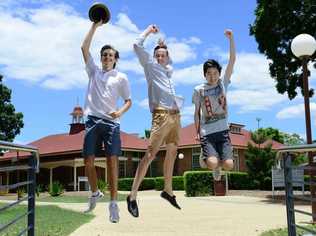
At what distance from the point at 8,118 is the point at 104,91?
38.1 metres

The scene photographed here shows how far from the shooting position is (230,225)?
14094mm

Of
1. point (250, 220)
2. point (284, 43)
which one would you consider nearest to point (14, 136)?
point (284, 43)

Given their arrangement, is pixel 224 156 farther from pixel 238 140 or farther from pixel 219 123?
pixel 238 140

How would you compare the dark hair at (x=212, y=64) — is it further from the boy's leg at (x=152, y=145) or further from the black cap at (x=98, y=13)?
the black cap at (x=98, y=13)

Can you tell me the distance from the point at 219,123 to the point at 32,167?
2.79 metres

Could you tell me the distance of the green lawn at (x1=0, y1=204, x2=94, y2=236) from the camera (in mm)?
13266

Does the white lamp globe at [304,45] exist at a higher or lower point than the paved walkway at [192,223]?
higher

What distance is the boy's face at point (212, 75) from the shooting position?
7.42m

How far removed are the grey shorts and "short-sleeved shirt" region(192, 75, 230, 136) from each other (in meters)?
0.07

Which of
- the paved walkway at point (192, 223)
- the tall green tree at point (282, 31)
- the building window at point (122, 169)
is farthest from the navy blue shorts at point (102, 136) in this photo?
the building window at point (122, 169)

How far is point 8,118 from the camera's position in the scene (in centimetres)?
4306

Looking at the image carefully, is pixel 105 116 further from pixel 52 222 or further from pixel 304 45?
pixel 52 222

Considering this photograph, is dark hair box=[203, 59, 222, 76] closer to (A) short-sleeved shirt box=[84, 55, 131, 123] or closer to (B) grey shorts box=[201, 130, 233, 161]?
(B) grey shorts box=[201, 130, 233, 161]

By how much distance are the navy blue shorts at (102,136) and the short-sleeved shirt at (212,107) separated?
4.13 feet
